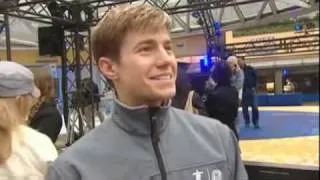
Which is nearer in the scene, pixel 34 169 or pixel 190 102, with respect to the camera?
→ pixel 34 169

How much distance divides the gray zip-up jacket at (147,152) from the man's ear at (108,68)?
2.4 inches

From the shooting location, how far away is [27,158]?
140 centimetres

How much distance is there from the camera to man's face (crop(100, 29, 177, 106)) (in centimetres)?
91

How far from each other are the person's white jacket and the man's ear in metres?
0.51

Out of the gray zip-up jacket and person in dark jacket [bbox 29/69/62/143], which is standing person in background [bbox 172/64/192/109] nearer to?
person in dark jacket [bbox 29/69/62/143]

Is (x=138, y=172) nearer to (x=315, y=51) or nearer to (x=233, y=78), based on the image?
(x=315, y=51)

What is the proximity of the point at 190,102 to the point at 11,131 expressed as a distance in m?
3.15

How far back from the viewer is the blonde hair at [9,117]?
1351mm

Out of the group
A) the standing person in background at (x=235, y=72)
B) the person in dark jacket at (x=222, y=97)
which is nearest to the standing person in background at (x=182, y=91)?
the person in dark jacket at (x=222, y=97)

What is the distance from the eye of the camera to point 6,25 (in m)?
7.81

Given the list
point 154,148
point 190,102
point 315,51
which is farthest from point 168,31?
point 190,102

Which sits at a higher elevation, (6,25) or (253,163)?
(6,25)

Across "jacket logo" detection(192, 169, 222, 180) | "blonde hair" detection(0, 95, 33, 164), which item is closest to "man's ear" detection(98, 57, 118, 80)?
"jacket logo" detection(192, 169, 222, 180)

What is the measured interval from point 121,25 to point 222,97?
11.8ft
